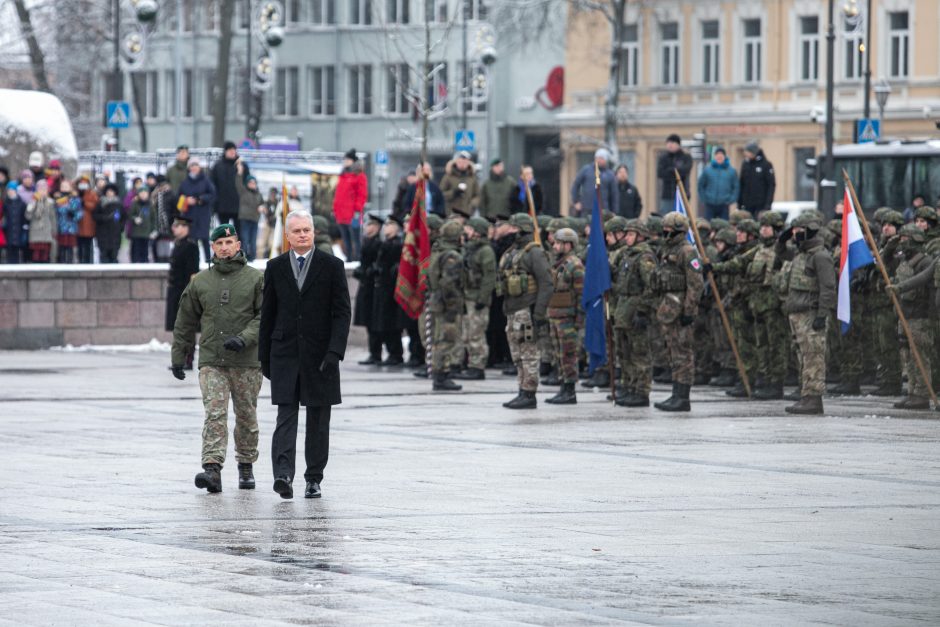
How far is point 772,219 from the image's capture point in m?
23.0

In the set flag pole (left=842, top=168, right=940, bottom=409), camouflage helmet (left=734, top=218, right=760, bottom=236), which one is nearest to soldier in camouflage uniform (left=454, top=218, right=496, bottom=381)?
camouflage helmet (left=734, top=218, right=760, bottom=236)

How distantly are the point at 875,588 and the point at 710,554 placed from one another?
4.30 feet

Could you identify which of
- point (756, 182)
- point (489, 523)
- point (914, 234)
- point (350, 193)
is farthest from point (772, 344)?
point (350, 193)

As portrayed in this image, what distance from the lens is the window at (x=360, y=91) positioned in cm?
8625

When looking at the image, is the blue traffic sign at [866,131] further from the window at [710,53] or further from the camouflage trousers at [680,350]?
the camouflage trousers at [680,350]

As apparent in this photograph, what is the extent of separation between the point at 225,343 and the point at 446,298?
10541 mm

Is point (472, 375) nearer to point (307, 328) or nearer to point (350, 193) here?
point (350, 193)

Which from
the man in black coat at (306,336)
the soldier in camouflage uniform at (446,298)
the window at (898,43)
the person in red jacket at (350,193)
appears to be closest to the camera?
the man in black coat at (306,336)

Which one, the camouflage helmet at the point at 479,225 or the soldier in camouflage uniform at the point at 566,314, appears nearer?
the soldier in camouflage uniform at the point at 566,314

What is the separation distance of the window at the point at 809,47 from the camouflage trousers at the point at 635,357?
44.9 meters

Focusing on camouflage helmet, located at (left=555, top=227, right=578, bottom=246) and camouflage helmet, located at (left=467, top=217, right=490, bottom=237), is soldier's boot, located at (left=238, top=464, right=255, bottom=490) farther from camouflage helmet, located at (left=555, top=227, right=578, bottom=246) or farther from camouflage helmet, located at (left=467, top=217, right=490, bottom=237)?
camouflage helmet, located at (left=467, top=217, right=490, bottom=237)

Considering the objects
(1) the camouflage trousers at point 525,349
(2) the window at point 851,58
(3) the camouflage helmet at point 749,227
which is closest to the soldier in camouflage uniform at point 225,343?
(1) the camouflage trousers at point 525,349

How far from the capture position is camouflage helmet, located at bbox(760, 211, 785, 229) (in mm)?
22969

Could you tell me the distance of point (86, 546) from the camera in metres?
11.5
